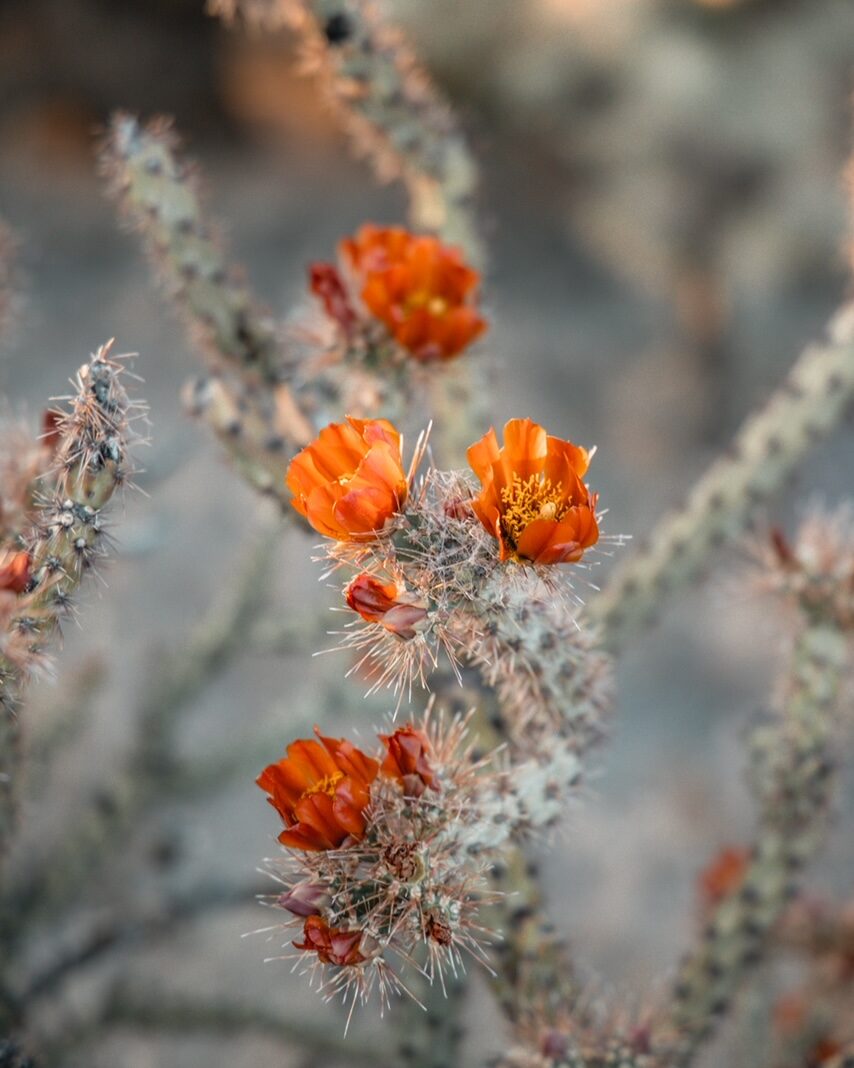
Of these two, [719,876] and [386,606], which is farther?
[719,876]

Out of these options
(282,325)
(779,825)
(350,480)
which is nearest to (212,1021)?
(779,825)

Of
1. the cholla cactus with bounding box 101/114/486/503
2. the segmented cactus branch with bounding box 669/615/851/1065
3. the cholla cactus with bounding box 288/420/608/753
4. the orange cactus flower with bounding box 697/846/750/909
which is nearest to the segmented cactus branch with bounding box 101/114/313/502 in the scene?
the cholla cactus with bounding box 101/114/486/503

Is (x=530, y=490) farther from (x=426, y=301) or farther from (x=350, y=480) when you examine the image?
(x=426, y=301)

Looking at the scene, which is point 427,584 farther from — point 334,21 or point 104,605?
point 104,605

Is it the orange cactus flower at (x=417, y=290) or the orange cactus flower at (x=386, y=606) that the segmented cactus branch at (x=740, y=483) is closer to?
the orange cactus flower at (x=417, y=290)

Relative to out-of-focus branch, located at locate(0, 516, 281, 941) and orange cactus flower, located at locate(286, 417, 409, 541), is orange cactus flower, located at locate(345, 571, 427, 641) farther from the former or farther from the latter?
out-of-focus branch, located at locate(0, 516, 281, 941)

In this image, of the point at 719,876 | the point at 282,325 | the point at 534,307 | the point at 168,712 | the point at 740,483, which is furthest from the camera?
the point at 534,307

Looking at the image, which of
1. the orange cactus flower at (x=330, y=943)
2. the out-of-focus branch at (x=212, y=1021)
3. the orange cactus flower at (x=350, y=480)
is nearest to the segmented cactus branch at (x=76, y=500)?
the orange cactus flower at (x=350, y=480)
